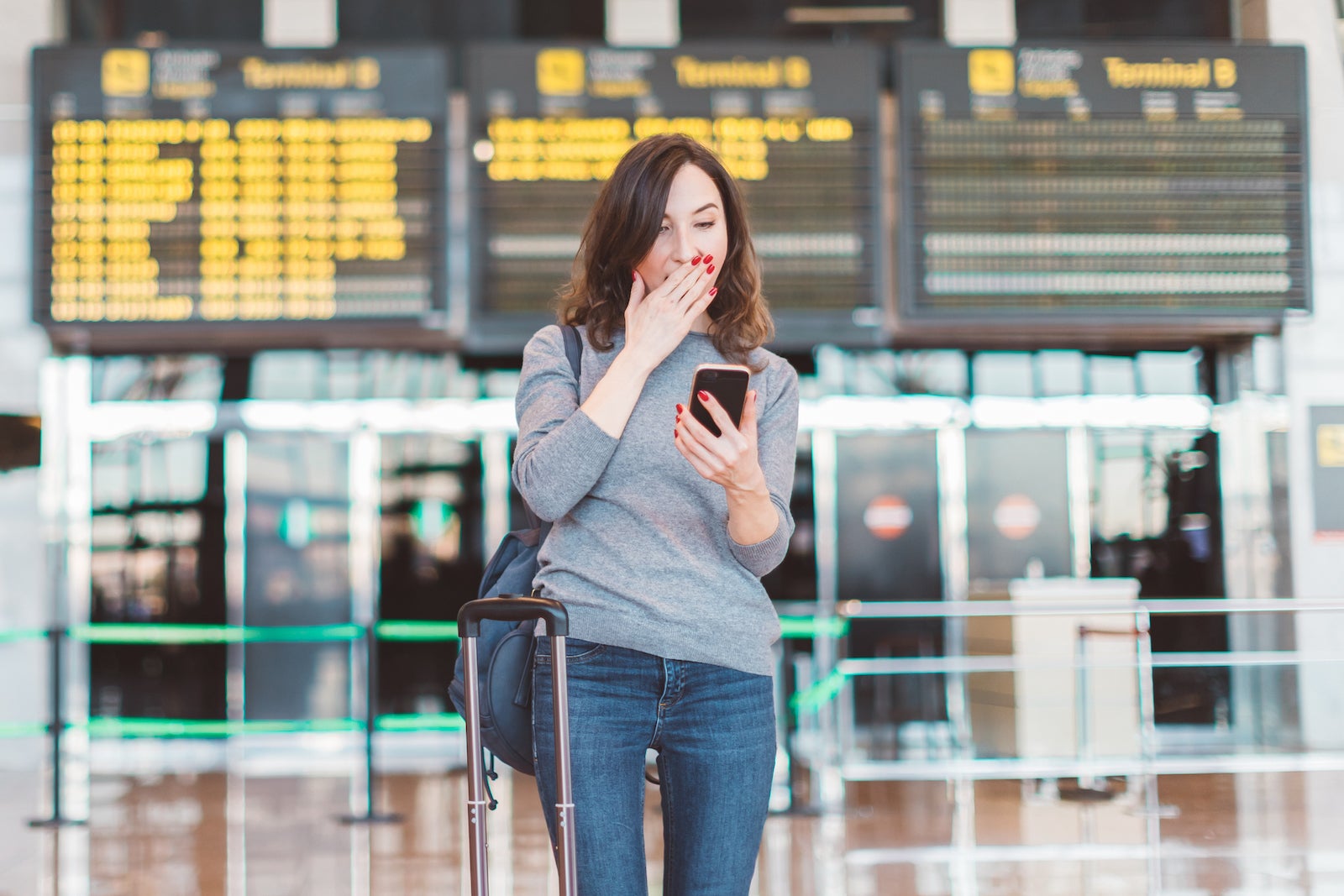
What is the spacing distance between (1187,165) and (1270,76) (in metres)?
0.54

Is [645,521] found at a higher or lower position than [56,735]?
higher

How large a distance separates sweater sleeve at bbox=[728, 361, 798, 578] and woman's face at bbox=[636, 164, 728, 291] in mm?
185

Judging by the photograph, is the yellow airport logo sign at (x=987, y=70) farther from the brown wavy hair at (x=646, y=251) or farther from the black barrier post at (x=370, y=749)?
the brown wavy hair at (x=646, y=251)

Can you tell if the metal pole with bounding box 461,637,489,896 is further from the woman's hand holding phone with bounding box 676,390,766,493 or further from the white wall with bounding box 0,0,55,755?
the white wall with bounding box 0,0,55,755

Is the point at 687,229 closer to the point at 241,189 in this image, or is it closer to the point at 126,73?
the point at 241,189

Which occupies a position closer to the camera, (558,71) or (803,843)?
(803,843)

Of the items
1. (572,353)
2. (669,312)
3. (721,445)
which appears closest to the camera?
(721,445)

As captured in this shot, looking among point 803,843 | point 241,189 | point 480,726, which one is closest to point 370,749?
point 803,843

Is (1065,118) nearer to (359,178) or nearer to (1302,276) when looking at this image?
(1302,276)

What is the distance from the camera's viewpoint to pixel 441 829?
519 centimetres

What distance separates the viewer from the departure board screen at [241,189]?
566 cm

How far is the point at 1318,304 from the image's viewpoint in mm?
6719

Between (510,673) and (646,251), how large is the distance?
1.82 feet

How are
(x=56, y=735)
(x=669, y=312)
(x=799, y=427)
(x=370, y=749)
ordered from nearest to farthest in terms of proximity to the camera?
(x=669, y=312), (x=799, y=427), (x=56, y=735), (x=370, y=749)
